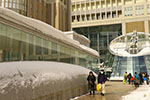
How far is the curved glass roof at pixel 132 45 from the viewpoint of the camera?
45.5 metres

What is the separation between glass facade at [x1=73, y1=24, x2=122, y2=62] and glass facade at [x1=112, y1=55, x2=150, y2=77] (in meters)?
18.4

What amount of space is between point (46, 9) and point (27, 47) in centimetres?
3234

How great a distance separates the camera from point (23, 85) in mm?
5531

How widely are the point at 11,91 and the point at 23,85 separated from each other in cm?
56

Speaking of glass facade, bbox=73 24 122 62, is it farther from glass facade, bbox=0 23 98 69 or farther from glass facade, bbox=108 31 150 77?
glass facade, bbox=0 23 98 69

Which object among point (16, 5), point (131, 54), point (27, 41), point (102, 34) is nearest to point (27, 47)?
point (27, 41)

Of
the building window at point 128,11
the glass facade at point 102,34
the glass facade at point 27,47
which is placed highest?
the building window at point 128,11

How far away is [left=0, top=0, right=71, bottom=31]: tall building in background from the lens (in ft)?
102

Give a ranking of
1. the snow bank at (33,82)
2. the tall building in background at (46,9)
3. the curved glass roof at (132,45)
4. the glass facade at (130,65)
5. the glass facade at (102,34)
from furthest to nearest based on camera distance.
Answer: the glass facade at (102,34) < the curved glass roof at (132,45) < the glass facade at (130,65) < the tall building in background at (46,9) < the snow bank at (33,82)

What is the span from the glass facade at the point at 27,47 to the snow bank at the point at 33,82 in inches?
18.9

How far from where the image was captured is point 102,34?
208 ft

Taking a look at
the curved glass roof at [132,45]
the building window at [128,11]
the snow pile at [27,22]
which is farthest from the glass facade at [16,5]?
the building window at [128,11]

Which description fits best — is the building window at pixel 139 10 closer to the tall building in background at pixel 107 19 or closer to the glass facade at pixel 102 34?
the tall building in background at pixel 107 19

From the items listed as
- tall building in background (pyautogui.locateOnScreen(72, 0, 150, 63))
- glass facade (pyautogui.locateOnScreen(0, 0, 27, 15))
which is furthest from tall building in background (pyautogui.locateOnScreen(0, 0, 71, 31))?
tall building in background (pyautogui.locateOnScreen(72, 0, 150, 63))
